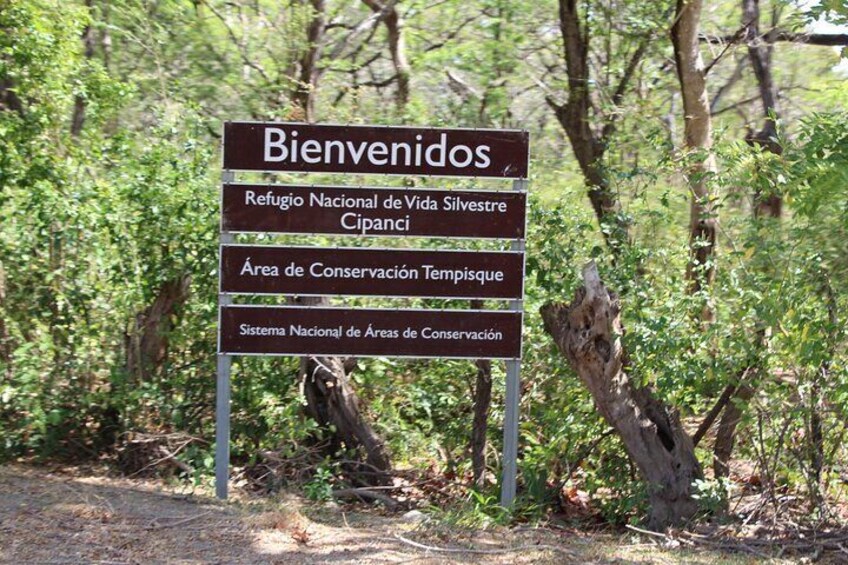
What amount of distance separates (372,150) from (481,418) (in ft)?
7.97

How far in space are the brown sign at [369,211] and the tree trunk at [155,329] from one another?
1530 mm

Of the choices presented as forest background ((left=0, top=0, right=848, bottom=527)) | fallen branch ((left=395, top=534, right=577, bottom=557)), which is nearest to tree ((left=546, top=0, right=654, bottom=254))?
forest background ((left=0, top=0, right=848, bottom=527))

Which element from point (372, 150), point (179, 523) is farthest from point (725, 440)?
point (179, 523)

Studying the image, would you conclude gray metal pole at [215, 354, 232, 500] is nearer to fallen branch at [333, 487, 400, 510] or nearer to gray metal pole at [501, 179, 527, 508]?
fallen branch at [333, 487, 400, 510]

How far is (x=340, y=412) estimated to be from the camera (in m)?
7.98

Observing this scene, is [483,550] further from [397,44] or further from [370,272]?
[397,44]

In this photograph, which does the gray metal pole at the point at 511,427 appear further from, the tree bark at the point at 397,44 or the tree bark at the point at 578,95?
the tree bark at the point at 397,44

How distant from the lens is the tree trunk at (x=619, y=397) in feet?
22.7

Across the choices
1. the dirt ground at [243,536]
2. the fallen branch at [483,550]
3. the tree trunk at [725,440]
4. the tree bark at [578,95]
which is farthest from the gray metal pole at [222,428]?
the tree bark at [578,95]

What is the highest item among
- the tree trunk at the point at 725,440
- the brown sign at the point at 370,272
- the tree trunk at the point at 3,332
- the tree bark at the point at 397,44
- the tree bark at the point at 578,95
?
the tree bark at the point at 397,44

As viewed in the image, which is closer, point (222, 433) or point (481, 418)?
point (222, 433)

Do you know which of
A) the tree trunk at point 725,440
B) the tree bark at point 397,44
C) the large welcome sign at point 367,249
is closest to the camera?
the large welcome sign at point 367,249

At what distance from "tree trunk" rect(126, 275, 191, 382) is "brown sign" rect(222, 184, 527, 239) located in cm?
153

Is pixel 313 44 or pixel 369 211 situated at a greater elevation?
pixel 313 44
